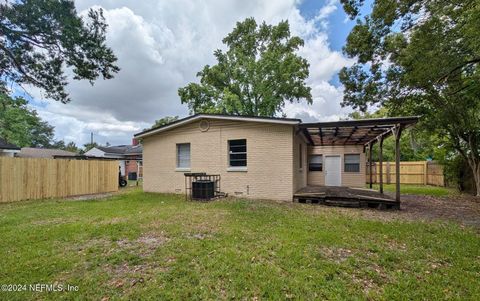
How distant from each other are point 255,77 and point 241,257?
74.8 feet

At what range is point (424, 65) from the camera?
754cm

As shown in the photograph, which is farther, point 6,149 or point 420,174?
point 6,149

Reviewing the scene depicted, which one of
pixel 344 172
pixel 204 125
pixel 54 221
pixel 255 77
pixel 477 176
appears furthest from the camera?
pixel 255 77

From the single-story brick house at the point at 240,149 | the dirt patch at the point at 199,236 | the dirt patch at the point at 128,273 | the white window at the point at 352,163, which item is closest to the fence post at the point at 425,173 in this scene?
the white window at the point at 352,163

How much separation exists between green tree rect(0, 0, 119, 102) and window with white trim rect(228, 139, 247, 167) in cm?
542

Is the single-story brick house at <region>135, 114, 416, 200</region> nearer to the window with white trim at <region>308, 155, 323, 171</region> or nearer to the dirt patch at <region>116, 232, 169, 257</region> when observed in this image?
the window with white trim at <region>308, 155, 323, 171</region>

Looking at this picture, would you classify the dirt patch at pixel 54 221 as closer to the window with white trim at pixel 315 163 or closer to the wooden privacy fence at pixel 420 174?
the window with white trim at pixel 315 163

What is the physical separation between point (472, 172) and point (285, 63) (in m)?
16.5

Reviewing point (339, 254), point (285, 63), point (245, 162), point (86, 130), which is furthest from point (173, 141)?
point (86, 130)

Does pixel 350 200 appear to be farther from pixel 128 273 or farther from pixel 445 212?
pixel 128 273

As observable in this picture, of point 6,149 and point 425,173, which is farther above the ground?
point 6,149

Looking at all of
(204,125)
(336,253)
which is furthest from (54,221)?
(336,253)

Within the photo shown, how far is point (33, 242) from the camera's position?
4672 mm

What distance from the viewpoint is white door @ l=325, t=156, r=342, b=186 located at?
15.2 m
